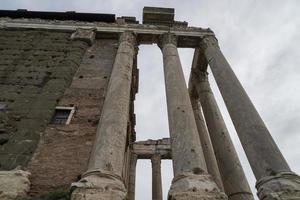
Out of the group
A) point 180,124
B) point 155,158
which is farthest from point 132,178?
point 180,124

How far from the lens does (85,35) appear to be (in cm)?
1352

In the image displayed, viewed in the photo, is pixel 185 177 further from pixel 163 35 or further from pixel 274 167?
pixel 163 35

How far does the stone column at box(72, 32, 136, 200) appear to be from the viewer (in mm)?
5449

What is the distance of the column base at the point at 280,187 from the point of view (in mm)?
5639

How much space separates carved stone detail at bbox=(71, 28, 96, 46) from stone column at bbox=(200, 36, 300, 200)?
6184 mm

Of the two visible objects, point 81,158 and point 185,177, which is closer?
point 185,177

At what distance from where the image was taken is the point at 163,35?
13.2 metres

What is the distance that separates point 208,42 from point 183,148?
23.3ft

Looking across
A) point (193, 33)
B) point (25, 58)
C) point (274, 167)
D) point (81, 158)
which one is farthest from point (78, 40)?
point (274, 167)

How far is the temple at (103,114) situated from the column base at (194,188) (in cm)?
2

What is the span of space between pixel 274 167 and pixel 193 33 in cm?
868

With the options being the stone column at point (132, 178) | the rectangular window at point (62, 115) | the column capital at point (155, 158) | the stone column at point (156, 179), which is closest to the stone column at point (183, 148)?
the rectangular window at point (62, 115)

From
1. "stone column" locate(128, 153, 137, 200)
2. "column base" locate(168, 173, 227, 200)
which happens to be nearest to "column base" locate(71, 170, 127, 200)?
"column base" locate(168, 173, 227, 200)

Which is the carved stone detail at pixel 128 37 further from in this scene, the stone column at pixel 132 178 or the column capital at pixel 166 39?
the stone column at pixel 132 178
